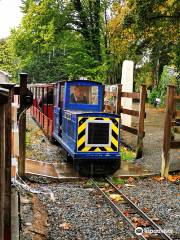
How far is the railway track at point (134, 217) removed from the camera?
5.80 m

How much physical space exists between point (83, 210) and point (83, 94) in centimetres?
504

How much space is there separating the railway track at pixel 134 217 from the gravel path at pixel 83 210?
0.36ft

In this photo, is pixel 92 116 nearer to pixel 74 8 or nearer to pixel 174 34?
pixel 174 34

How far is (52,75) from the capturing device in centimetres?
3906

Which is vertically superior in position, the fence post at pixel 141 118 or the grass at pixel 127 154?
the fence post at pixel 141 118

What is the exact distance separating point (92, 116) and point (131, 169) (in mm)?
1798

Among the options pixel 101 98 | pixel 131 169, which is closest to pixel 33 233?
pixel 131 169

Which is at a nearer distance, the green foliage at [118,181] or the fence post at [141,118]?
the green foliage at [118,181]

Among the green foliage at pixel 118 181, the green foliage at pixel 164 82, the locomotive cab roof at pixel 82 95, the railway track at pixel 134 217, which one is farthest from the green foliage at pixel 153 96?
the railway track at pixel 134 217

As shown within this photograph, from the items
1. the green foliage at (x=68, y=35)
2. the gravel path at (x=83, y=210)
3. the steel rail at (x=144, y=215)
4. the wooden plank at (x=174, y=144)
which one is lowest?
the gravel path at (x=83, y=210)

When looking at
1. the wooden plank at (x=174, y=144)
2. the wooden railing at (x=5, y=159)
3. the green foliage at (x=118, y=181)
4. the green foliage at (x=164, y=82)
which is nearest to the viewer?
the wooden railing at (x=5, y=159)

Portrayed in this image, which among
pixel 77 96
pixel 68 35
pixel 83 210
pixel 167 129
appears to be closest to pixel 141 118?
pixel 77 96

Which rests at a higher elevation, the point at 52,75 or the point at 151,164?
the point at 52,75

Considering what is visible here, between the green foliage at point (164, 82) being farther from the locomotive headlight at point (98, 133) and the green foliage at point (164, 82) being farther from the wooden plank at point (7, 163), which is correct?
the wooden plank at point (7, 163)
